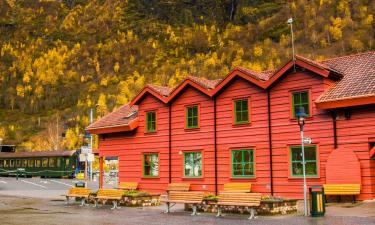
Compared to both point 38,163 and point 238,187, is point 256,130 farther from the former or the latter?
point 38,163

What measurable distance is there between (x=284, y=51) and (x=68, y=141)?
94142 millimetres

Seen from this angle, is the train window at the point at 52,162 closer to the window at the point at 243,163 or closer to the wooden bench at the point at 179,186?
the wooden bench at the point at 179,186

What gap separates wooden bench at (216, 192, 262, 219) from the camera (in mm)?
17822

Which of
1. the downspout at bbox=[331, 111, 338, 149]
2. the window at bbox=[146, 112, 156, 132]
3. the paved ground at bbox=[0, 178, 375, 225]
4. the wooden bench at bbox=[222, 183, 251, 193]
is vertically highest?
the window at bbox=[146, 112, 156, 132]

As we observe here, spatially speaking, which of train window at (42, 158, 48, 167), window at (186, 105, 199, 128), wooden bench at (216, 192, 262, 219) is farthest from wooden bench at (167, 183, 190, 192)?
train window at (42, 158, 48, 167)

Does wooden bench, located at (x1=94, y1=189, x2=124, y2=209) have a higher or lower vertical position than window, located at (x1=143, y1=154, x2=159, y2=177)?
lower

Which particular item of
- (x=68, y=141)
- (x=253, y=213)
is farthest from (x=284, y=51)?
(x=253, y=213)

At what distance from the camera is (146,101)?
30.3 m

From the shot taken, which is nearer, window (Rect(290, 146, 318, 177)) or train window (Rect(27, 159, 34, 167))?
window (Rect(290, 146, 318, 177))

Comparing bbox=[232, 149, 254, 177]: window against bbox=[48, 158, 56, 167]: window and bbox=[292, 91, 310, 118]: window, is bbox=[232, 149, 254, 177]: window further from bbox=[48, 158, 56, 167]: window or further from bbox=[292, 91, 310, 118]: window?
bbox=[48, 158, 56, 167]: window

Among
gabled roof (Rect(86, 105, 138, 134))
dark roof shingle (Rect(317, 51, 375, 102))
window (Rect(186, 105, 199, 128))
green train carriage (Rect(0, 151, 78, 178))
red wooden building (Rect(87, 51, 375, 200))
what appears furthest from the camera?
green train carriage (Rect(0, 151, 78, 178))

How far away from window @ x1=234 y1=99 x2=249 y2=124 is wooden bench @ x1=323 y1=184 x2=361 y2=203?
5.85m

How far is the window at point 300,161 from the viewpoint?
74.5ft

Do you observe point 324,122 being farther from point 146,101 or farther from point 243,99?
point 146,101
